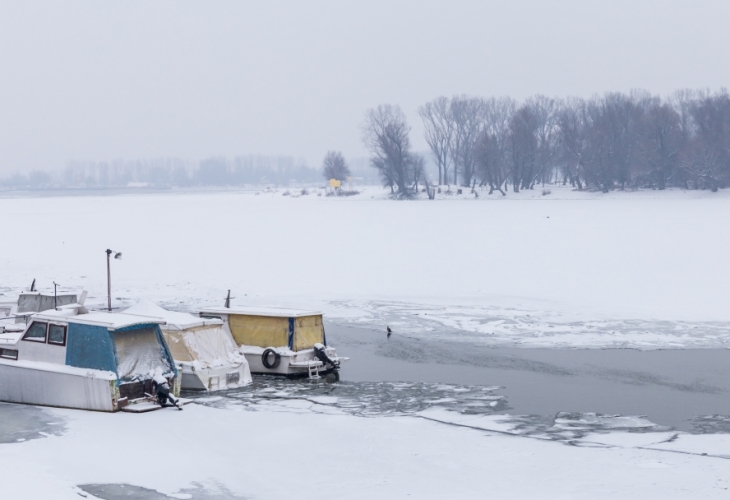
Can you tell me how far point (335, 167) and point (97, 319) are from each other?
16372 cm

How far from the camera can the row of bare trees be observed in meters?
121

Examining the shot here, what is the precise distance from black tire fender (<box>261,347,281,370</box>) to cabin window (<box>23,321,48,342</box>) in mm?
5257

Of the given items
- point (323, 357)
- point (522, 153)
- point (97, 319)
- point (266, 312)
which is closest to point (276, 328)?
point (266, 312)

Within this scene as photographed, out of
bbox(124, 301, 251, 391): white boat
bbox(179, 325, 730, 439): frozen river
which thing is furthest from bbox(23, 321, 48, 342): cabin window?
bbox(179, 325, 730, 439): frozen river

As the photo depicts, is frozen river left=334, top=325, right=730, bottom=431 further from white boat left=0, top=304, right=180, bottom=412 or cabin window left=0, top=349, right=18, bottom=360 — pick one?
cabin window left=0, top=349, right=18, bottom=360

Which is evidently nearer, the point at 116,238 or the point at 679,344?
the point at 679,344

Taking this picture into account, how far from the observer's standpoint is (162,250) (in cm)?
4841

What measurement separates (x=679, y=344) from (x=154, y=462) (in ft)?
49.3

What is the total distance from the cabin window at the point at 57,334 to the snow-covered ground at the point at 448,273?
11.2m

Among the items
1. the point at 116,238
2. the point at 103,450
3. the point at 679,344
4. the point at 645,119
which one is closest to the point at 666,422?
the point at 679,344

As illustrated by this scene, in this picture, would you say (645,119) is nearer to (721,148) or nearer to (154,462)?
(721,148)

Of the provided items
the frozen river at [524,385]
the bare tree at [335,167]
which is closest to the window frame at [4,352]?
the frozen river at [524,385]

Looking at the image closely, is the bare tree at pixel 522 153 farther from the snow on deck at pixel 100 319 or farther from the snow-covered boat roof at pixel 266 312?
the snow on deck at pixel 100 319

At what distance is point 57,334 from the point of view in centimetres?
1688
